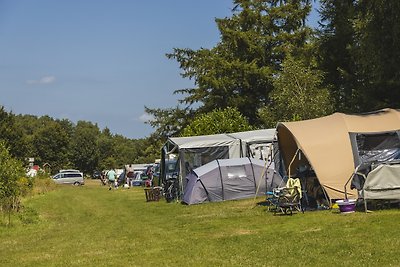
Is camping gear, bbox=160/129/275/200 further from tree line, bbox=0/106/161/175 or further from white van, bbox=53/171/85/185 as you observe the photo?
tree line, bbox=0/106/161/175

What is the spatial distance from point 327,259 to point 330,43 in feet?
80.2

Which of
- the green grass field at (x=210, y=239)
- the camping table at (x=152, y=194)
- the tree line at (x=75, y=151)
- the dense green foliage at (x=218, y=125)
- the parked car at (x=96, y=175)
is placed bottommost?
the green grass field at (x=210, y=239)

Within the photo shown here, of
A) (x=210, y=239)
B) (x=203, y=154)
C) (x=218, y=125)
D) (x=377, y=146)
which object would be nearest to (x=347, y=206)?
(x=377, y=146)

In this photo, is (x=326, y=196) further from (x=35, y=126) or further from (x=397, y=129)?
(x=35, y=126)

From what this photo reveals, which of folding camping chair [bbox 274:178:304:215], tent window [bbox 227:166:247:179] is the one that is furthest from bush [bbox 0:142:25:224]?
folding camping chair [bbox 274:178:304:215]

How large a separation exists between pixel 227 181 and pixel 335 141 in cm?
572

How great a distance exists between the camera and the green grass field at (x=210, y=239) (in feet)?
28.2

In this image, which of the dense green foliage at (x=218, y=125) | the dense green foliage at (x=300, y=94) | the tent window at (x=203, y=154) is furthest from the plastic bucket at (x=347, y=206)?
the dense green foliage at (x=218, y=125)

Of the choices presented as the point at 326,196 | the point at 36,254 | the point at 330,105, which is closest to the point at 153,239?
the point at 36,254

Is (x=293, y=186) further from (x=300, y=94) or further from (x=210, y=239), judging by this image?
(x=300, y=94)

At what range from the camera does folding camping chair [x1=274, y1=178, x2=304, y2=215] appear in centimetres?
1437

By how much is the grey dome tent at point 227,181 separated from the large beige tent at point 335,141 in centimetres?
422

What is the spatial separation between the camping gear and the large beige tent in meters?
6.59

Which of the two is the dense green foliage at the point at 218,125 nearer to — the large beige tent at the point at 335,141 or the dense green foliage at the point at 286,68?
the dense green foliage at the point at 286,68
